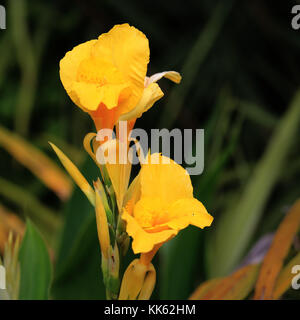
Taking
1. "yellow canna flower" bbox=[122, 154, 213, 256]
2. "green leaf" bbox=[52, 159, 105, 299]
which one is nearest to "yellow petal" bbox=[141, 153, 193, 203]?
"yellow canna flower" bbox=[122, 154, 213, 256]

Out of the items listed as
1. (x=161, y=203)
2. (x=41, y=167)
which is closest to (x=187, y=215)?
(x=161, y=203)

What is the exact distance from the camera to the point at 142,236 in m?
0.21

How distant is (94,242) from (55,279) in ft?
0.16

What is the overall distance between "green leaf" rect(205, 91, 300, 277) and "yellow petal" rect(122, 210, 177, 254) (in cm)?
47

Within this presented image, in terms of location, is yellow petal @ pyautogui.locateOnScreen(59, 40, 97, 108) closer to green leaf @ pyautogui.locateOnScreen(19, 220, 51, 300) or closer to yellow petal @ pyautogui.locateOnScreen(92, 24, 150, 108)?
yellow petal @ pyautogui.locateOnScreen(92, 24, 150, 108)

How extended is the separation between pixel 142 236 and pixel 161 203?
0.03 m

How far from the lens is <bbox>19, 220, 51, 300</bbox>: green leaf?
41 centimetres

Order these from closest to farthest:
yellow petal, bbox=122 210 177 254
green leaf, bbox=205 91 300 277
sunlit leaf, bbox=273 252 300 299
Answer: yellow petal, bbox=122 210 177 254 < sunlit leaf, bbox=273 252 300 299 < green leaf, bbox=205 91 300 277

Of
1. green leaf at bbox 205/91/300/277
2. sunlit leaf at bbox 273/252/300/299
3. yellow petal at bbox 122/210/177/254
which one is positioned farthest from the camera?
green leaf at bbox 205/91/300/277

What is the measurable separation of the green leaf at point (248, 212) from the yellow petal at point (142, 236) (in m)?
0.47

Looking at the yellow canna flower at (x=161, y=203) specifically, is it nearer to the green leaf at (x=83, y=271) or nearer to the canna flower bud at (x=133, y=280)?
the canna flower bud at (x=133, y=280)

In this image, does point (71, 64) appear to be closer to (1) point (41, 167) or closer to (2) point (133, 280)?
(2) point (133, 280)

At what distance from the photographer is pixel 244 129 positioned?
42.5 inches
